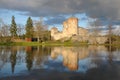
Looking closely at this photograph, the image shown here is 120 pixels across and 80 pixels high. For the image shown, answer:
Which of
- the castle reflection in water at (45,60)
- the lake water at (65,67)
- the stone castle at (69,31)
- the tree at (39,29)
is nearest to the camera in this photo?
the lake water at (65,67)

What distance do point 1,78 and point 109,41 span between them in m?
96.2

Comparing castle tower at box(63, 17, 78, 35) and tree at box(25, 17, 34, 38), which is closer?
tree at box(25, 17, 34, 38)

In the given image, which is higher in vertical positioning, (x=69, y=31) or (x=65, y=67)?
(x=69, y=31)

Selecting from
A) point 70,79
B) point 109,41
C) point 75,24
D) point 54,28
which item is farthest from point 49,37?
point 70,79

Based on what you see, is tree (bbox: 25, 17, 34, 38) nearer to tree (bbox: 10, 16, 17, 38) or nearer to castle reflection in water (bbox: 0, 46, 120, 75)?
tree (bbox: 10, 16, 17, 38)

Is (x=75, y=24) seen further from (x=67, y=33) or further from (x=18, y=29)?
(x=18, y=29)

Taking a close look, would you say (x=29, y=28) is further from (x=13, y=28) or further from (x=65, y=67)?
(x=65, y=67)

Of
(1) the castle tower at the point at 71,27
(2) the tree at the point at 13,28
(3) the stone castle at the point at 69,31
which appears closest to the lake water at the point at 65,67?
(2) the tree at the point at 13,28

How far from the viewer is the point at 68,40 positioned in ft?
387

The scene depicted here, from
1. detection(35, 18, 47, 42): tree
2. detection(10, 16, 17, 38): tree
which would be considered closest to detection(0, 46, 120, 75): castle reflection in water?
detection(35, 18, 47, 42): tree

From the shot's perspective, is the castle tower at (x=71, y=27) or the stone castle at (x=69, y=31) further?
the castle tower at (x=71, y=27)

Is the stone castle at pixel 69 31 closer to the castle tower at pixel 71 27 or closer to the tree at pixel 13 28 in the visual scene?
the castle tower at pixel 71 27

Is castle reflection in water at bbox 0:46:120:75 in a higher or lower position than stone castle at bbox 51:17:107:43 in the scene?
lower

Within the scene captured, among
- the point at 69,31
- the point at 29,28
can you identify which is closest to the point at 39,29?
the point at 29,28
